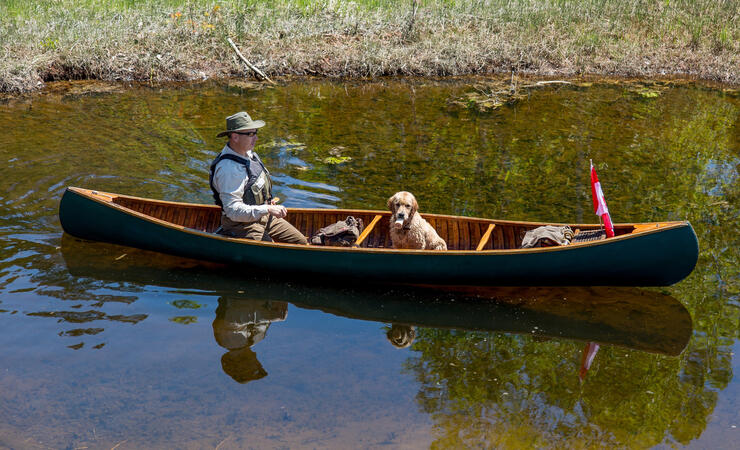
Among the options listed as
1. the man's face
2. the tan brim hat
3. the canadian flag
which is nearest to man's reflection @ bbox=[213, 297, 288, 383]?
the man's face

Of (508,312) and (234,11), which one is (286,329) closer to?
(508,312)

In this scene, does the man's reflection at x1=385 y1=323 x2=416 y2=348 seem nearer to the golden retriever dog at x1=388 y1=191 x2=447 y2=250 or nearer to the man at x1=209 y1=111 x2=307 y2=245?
the golden retriever dog at x1=388 y1=191 x2=447 y2=250

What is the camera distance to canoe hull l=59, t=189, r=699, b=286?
22.5 ft

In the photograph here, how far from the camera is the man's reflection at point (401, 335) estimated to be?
6668 mm

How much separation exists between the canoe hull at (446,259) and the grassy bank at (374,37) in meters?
10.9

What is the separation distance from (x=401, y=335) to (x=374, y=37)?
48.9 feet

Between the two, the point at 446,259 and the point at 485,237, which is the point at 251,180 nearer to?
the point at 446,259

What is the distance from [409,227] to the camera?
7625mm

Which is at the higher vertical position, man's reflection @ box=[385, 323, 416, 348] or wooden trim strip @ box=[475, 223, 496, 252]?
wooden trim strip @ box=[475, 223, 496, 252]

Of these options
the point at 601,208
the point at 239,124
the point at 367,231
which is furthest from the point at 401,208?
the point at 601,208

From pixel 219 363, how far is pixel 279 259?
1.72m

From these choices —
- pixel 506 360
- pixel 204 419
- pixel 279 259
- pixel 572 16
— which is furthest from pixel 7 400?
pixel 572 16

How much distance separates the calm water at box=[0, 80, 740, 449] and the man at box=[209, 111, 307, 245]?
3.15 ft

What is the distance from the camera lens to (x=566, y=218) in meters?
9.72
